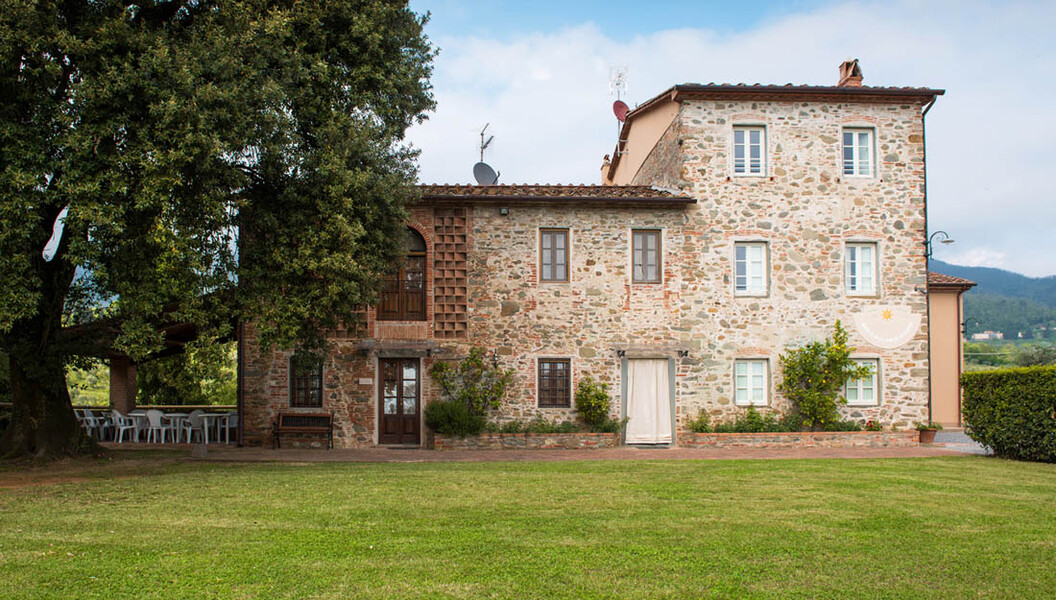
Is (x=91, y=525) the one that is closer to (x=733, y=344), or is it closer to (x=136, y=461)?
(x=136, y=461)

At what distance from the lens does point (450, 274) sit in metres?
18.6

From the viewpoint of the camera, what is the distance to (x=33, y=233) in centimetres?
1188

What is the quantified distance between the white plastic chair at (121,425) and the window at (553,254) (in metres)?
11.1

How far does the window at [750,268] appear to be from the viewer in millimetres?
19156

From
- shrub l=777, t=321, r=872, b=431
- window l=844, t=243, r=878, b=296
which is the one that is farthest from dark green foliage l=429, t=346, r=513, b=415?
window l=844, t=243, r=878, b=296

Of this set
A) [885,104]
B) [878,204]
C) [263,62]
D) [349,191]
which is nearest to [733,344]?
[878,204]

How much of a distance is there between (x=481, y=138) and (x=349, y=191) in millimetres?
12347

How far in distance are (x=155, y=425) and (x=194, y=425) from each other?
3.59 ft

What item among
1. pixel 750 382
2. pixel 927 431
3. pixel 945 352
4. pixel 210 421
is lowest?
pixel 927 431

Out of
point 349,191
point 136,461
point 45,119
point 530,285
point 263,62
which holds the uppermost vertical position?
point 263,62

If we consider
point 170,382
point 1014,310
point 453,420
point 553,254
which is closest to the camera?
point 453,420

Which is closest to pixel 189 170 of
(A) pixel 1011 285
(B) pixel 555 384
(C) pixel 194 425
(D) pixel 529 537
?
(D) pixel 529 537

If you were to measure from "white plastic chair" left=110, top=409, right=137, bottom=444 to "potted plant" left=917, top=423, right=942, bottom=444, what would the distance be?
1950cm

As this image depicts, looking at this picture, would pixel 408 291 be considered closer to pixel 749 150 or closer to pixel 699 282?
pixel 699 282
